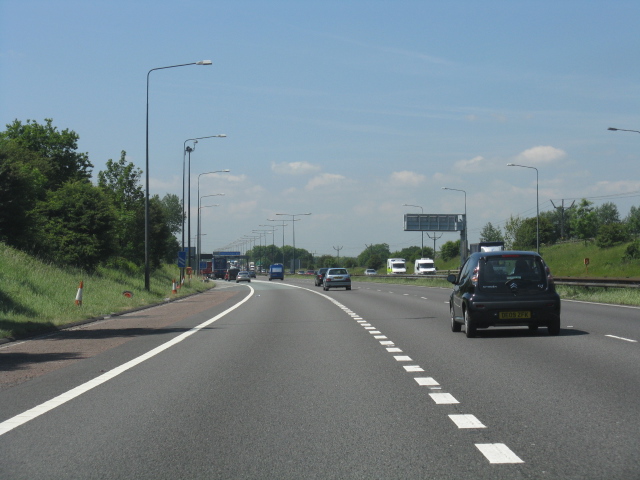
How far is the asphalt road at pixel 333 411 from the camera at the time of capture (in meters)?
6.29

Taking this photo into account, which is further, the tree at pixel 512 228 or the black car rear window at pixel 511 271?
the tree at pixel 512 228

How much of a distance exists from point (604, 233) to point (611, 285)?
59830 millimetres

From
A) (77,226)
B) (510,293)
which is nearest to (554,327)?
(510,293)

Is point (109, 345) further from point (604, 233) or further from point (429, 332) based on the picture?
point (604, 233)

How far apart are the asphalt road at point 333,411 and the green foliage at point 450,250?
456 feet

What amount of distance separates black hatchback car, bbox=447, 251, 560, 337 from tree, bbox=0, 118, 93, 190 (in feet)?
A: 196

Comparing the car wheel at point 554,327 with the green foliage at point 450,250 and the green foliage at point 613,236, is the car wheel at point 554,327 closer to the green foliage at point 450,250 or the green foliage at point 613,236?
the green foliage at point 613,236

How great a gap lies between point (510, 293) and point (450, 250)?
5605 inches

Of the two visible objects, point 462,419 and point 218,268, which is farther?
point 218,268

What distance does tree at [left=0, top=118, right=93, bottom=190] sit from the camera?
72500mm

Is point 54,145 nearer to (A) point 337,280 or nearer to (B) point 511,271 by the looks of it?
(A) point 337,280

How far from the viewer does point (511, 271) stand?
17.1 m

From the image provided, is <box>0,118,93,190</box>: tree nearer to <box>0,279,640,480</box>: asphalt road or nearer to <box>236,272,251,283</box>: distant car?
<box>236,272,251,283</box>: distant car

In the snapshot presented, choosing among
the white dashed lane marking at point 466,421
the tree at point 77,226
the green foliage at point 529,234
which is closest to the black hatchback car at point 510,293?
the white dashed lane marking at point 466,421
